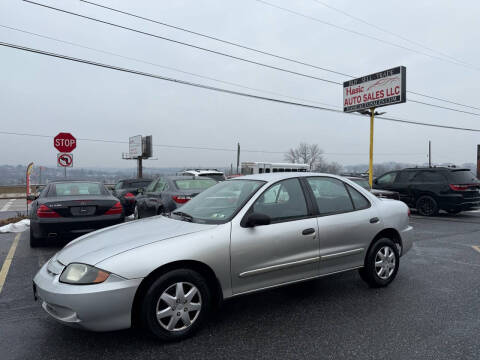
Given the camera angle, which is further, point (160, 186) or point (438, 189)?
point (438, 189)

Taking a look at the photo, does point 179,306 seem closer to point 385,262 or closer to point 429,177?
point 385,262

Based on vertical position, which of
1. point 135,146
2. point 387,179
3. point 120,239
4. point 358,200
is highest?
point 135,146

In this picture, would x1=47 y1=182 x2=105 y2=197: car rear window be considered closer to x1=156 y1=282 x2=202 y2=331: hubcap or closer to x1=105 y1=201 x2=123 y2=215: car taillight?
x1=105 y1=201 x2=123 y2=215: car taillight

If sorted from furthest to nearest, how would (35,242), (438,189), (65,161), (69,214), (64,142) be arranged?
1. (65,161)
2. (64,142)
3. (438,189)
4. (35,242)
5. (69,214)

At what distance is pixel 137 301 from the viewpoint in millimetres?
2996

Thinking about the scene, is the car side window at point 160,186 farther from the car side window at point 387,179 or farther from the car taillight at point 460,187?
the car taillight at point 460,187

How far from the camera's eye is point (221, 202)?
4.02 meters

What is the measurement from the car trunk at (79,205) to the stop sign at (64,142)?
24.1 ft

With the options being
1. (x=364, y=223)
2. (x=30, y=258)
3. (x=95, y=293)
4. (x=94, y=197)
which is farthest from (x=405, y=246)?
(x=30, y=258)

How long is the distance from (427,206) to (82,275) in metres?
12.2

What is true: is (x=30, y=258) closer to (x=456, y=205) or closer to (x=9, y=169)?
(x=456, y=205)

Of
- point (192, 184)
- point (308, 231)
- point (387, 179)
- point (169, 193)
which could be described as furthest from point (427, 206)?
point (308, 231)

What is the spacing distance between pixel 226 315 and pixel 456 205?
10.7 metres

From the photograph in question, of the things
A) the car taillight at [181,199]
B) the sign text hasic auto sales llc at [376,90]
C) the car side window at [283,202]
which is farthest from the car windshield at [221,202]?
the sign text hasic auto sales llc at [376,90]
